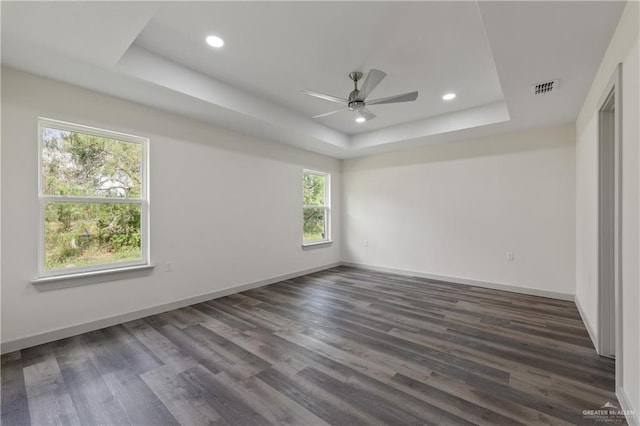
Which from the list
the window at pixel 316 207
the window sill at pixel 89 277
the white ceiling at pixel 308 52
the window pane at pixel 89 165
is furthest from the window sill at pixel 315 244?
the window pane at pixel 89 165

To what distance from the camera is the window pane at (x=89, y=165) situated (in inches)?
107

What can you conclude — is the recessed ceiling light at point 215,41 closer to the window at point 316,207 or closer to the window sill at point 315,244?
the window at point 316,207

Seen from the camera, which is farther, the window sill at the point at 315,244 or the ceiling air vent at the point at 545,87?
the window sill at the point at 315,244

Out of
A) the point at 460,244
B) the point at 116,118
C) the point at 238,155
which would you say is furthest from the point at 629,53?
the point at 116,118

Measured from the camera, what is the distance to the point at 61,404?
178 cm

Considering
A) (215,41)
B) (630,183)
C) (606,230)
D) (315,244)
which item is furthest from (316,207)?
(630,183)

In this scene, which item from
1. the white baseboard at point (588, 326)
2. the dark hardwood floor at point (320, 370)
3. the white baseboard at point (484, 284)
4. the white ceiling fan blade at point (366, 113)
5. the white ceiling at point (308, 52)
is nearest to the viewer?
the dark hardwood floor at point (320, 370)

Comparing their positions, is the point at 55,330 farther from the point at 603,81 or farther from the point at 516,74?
the point at 603,81

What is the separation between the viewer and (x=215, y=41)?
2.50 m

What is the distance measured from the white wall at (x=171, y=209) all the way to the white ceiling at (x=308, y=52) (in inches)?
10.5

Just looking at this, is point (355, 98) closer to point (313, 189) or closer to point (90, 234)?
point (313, 189)

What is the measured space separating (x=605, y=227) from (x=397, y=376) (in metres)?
2.21

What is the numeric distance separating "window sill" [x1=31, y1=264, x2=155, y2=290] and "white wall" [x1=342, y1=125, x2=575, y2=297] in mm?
4159

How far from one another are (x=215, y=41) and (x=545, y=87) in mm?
3264
